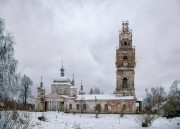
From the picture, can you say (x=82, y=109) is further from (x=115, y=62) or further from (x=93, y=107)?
(x=115, y=62)

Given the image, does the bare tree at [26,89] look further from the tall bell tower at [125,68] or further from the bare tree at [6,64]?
the bare tree at [6,64]

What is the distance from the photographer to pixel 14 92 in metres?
20.6

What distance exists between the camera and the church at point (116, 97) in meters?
65.0

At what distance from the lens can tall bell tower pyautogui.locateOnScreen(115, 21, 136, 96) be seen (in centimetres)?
6556

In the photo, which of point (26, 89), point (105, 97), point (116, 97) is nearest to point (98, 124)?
point (116, 97)

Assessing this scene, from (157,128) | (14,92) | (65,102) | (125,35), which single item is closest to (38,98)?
(65,102)

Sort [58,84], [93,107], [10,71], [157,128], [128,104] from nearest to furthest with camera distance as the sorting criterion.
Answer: [10,71] → [157,128] → [128,104] → [93,107] → [58,84]

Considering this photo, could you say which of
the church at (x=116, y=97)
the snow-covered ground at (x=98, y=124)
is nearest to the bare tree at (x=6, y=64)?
the snow-covered ground at (x=98, y=124)

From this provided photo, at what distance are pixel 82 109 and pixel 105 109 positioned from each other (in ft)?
16.4

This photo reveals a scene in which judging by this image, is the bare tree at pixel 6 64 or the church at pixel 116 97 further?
the church at pixel 116 97

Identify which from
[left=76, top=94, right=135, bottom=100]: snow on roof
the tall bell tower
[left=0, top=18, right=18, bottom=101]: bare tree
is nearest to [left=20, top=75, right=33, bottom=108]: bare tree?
[left=76, top=94, right=135, bottom=100]: snow on roof

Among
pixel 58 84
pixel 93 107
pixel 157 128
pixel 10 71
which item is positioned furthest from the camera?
pixel 58 84

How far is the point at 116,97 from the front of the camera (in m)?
65.8

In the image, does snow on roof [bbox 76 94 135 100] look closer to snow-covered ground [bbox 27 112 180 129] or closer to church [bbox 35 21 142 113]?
church [bbox 35 21 142 113]
